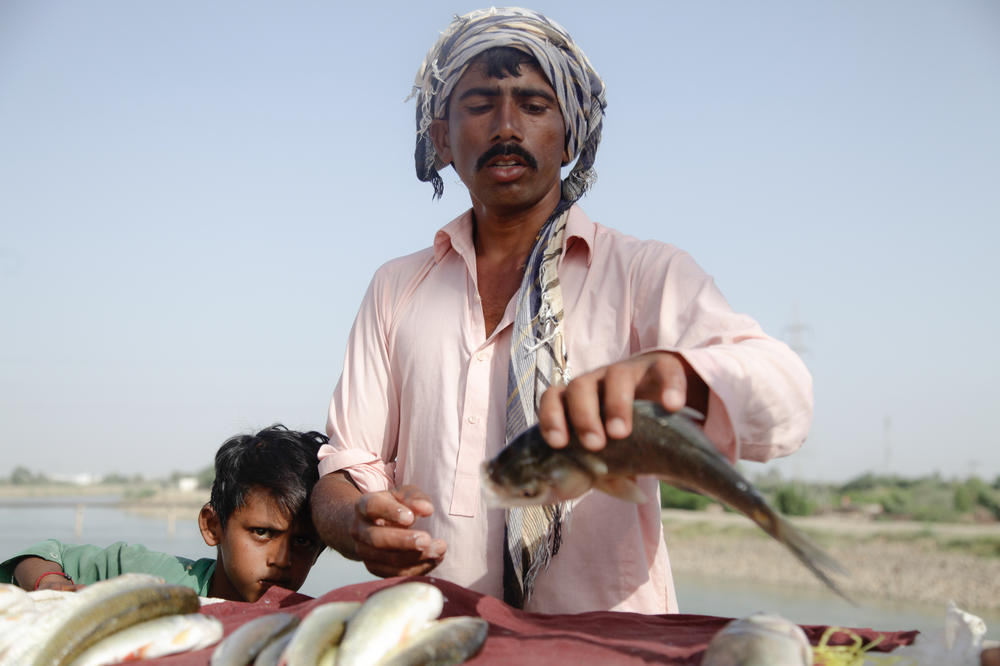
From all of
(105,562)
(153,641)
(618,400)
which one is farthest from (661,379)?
(105,562)

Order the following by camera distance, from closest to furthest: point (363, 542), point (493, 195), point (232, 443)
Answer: point (363, 542), point (493, 195), point (232, 443)

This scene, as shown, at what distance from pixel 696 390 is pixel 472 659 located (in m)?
0.77

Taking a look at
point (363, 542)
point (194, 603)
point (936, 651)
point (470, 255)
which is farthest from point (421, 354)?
point (936, 651)

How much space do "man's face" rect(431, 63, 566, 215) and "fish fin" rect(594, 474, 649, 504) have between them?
1462 millimetres

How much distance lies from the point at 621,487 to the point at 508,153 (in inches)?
59.0

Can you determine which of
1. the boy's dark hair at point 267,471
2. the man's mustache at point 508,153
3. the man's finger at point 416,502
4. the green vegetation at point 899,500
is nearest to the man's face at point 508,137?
the man's mustache at point 508,153

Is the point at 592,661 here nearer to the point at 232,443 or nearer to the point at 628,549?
the point at 628,549

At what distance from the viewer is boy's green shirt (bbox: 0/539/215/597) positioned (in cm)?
335

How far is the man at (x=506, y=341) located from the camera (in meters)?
2.45

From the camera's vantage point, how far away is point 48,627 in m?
1.88

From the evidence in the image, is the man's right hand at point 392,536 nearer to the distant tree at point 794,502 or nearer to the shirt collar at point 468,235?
the shirt collar at point 468,235

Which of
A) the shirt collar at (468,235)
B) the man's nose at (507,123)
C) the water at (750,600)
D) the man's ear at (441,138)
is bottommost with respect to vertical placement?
the water at (750,600)

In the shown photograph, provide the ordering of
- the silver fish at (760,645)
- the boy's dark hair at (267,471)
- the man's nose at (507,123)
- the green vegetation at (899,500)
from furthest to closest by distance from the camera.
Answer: the green vegetation at (899,500), the boy's dark hair at (267,471), the man's nose at (507,123), the silver fish at (760,645)

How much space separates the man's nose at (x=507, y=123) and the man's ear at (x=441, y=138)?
475 millimetres
